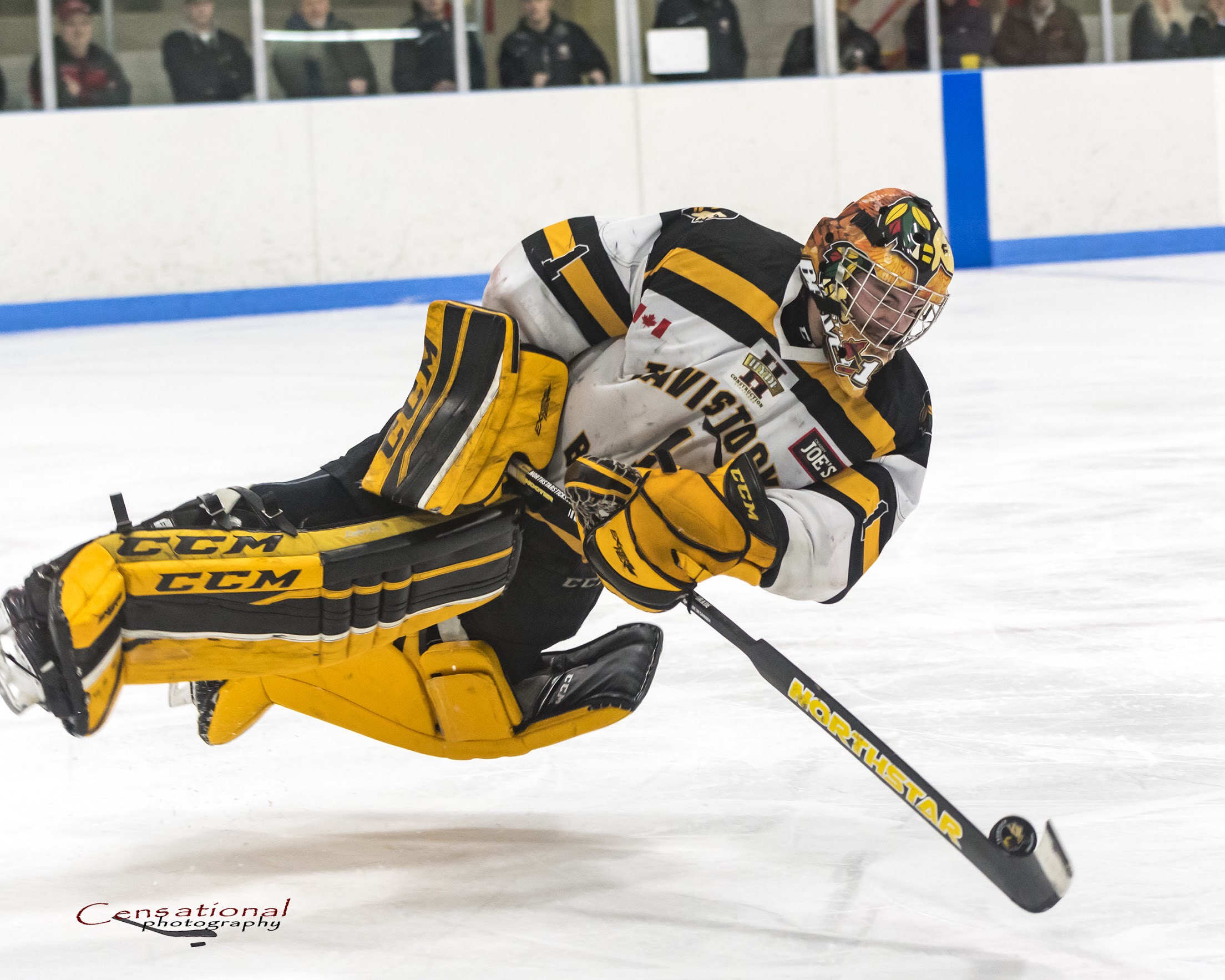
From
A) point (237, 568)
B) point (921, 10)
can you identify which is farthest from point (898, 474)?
point (921, 10)

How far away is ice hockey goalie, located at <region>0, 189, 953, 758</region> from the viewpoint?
166cm

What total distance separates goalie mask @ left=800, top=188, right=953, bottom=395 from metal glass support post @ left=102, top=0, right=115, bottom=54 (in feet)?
24.8

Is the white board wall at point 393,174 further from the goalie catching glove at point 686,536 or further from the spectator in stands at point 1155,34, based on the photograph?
the goalie catching glove at point 686,536

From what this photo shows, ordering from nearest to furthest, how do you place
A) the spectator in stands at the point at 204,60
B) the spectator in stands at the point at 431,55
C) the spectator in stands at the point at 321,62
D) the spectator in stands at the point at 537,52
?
1. the spectator in stands at the point at 204,60
2. the spectator in stands at the point at 321,62
3. the spectator in stands at the point at 431,55
4. the spectator in stands at the point at 537,52

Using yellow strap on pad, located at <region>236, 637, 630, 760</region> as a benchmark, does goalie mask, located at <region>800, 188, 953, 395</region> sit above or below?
above

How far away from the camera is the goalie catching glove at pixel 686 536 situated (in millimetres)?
1701

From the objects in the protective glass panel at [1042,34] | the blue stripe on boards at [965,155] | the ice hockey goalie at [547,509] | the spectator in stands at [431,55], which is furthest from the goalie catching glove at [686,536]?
the protective glass panel at [1042,34]

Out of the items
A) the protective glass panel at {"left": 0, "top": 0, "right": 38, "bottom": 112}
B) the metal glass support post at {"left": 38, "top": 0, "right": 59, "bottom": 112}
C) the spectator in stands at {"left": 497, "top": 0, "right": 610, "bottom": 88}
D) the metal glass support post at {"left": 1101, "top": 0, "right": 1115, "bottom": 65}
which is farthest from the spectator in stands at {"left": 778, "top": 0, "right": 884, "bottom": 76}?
the protective glass panel at {"left": 0, "top": 0, "right": 38, "bottom": 112}

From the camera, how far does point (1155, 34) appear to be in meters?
9.84

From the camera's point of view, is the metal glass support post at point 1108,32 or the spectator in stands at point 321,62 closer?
the spectator in stands at point 321,62

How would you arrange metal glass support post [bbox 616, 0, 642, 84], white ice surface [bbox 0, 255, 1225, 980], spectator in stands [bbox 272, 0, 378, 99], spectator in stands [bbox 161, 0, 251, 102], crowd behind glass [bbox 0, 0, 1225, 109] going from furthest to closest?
1. metal glass support post [bbox 616, 0, 642, 84]
2. spectator in stands [bbox 272, 0, 378, 99]
3. spectator in stands [bbox 161, 0, 251, 102]
4. crowd behind glass [bbox 0, 0, 1225, 109]
5. white ice surface [bbox 0, 255, 1225, 980]

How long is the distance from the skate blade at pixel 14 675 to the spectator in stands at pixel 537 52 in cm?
784

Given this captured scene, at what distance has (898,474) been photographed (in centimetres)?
192

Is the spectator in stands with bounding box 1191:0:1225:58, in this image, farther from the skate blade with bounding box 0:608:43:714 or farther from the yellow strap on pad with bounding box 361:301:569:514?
the skate blade with bounding box 0:608:43:714
